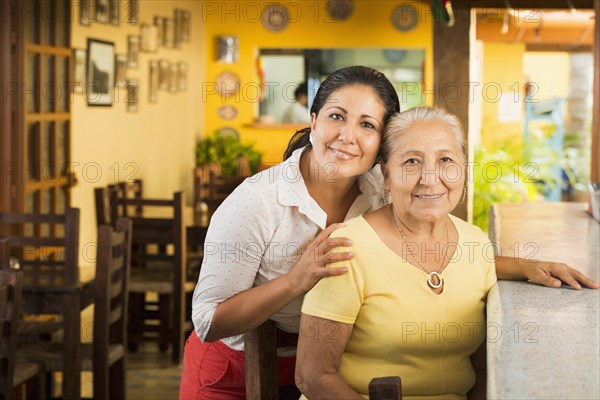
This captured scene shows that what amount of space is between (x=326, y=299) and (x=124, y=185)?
4640mm

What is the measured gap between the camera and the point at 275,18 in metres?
10.5

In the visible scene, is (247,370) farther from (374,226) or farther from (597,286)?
(597,286)

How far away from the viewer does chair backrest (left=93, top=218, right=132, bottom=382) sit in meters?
3.84

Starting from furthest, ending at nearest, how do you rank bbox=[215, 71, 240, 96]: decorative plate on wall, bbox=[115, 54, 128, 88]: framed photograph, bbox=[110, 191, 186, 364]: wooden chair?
bbox=[215, 71, 240, 96]: decorative plate on wall, bbox=[115, 54, 128, 88]: framed photograph, bbox=[110, 191, 186, 364]: wooden chair

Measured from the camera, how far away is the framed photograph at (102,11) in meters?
6.82

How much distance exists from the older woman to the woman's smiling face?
0.05 metres

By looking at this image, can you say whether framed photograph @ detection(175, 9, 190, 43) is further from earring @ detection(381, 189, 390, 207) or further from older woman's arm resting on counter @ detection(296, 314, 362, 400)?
older woman's arm resting on counter @ detection(296, 314, 362, 400)

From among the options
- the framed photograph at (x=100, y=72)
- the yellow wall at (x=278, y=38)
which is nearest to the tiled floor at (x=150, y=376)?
the framed photograph at (x=100, y=72)

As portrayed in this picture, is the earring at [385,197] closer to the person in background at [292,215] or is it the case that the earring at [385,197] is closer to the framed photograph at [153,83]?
the person in background at [292,215]

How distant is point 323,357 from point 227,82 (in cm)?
A: 896

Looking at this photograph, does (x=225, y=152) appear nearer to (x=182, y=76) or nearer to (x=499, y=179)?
(x=182, y=76)

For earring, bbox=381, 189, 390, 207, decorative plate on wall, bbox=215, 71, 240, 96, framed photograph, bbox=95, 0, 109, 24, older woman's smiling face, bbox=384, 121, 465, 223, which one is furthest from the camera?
decorative plate on wall, bbox=215, 71, 240, 96

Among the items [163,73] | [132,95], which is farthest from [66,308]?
[163,73]

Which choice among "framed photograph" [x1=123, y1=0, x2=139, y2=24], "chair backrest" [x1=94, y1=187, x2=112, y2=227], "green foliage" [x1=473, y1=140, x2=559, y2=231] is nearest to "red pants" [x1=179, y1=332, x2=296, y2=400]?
"chair backrest" [x1=94, y1=187, x2=112, y2=227]
